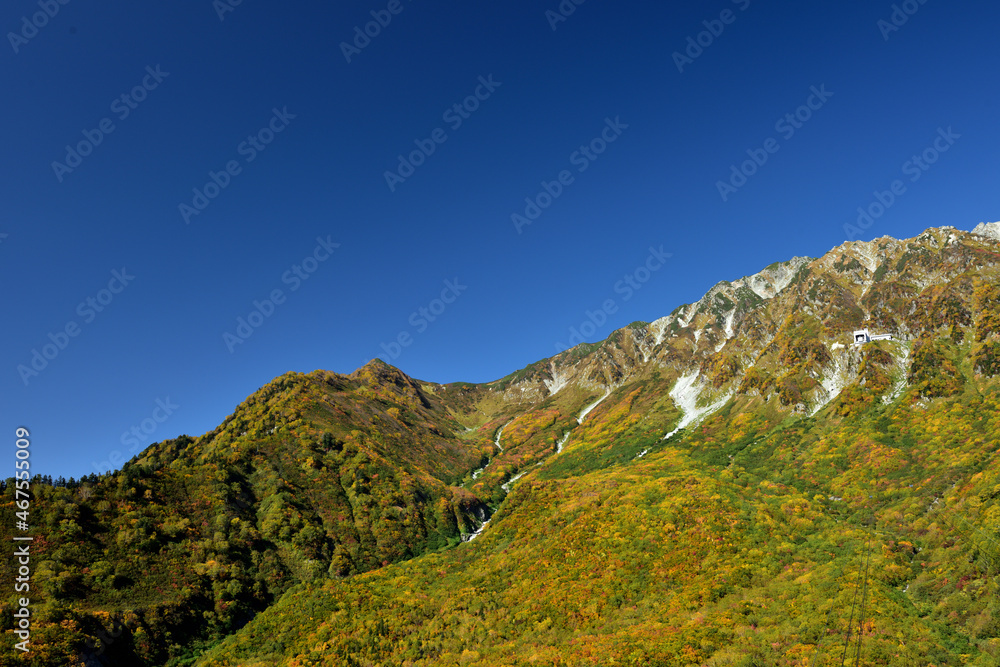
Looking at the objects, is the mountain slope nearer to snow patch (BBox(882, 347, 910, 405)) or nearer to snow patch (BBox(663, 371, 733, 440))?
snow patch (BBox(882, 347, 910, 405))

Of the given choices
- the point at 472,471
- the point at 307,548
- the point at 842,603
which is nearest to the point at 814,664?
the point at 842,603

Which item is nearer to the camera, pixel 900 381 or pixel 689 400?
pixel 900 381

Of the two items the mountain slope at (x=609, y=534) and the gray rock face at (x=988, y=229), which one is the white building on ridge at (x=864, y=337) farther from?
the gray rock face at (x=988, y=229)

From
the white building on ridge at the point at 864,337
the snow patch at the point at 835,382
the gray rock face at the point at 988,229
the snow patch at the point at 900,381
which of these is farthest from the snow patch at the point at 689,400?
the gray rock face at the point at 988,229

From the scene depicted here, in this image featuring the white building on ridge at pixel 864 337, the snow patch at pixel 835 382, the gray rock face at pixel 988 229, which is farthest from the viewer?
the gray rock face at pixel 988 229

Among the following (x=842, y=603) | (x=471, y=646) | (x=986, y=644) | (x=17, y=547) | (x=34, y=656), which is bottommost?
(x=986, y=644)

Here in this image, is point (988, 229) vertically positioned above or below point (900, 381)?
above

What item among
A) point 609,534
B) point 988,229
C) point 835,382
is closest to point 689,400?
point 835,382

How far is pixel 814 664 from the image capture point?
33.2 metres

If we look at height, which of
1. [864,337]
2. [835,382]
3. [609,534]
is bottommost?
[835,382]

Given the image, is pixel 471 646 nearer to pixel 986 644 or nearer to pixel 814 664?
pixel 814 664

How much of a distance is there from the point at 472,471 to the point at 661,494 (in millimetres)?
84211

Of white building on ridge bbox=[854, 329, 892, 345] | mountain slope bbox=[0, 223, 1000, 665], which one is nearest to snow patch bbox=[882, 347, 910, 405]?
mountain slope bbox=[0, 223, 1000, 665]

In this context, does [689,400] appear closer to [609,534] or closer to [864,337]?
[864,337]
